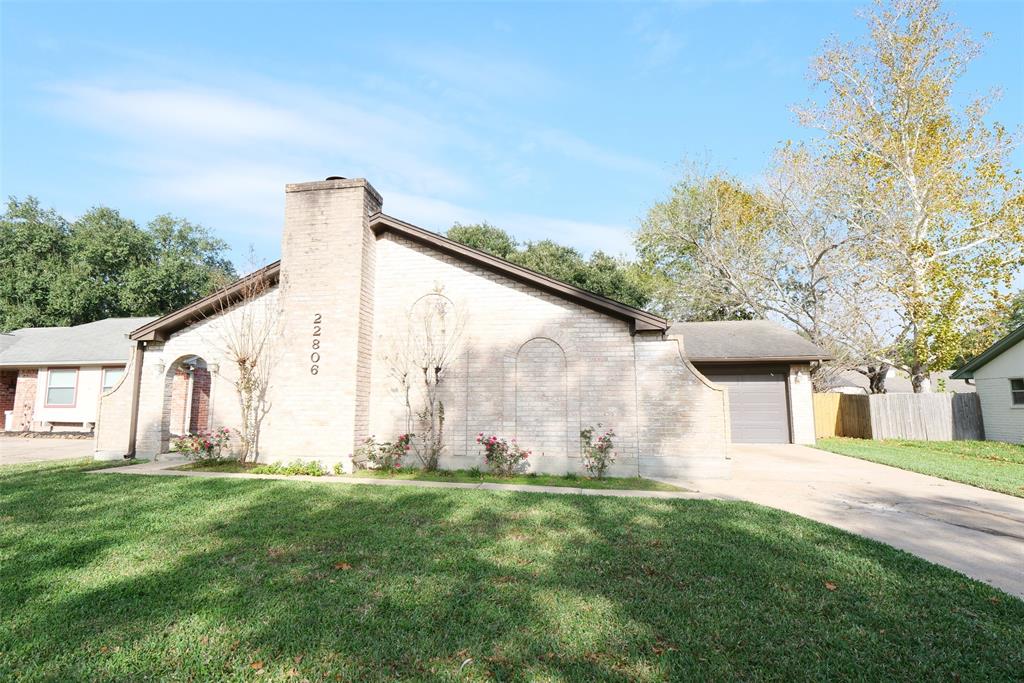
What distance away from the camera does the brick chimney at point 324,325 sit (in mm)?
10180

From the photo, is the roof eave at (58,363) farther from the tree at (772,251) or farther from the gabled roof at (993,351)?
the gabled roof at (993,351)

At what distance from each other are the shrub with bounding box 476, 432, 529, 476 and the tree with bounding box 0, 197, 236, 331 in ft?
86.8

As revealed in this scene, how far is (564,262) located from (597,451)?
23.6m

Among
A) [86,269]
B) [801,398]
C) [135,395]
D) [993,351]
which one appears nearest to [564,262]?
[801,398]

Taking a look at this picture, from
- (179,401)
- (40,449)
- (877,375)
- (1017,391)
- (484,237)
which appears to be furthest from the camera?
(484,237)

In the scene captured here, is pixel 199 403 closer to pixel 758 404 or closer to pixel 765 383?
pixel 758 404

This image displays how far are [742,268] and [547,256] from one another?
11435 millimetres

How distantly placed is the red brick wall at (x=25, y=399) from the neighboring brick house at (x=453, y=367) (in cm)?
1287

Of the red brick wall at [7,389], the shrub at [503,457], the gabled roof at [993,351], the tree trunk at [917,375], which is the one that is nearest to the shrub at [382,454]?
the shrub at [503,457]

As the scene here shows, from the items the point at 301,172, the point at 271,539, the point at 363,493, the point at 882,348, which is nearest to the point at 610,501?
the point at 363,493

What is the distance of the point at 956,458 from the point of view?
12836 millimetres

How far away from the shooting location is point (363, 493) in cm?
770

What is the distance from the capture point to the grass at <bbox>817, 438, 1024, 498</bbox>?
9358mm

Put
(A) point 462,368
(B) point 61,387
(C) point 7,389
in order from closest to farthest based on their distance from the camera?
1. (A) point 462,368
2. (B) point 61,387
3. (C) point 7,389
